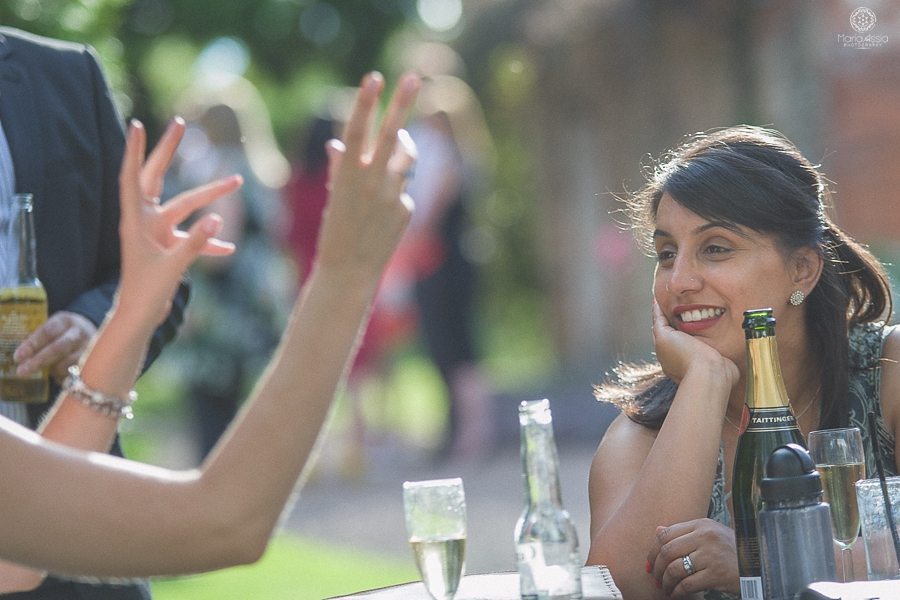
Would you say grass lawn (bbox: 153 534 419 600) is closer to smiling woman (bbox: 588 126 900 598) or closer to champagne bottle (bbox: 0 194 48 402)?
smiling woman (bbox: 588 126 900 598)

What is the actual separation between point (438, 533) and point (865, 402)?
145 centimetres

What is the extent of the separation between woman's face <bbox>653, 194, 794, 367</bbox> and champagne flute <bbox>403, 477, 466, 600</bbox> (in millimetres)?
1132

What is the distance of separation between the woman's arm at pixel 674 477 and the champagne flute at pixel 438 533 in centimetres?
68

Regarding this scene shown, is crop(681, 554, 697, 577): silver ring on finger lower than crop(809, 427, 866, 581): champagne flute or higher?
lower

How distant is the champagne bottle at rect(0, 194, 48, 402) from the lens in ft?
10.3

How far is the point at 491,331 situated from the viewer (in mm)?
27109

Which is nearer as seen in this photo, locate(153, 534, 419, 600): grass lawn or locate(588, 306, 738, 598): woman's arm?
locate(588, 306, 738, 598): woman's arm

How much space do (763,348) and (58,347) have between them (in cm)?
155

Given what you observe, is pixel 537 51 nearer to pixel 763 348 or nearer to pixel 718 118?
pixel 718 118

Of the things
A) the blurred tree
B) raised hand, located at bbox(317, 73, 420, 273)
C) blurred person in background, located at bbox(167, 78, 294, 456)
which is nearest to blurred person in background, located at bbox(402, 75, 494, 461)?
blurred person in background, located at bbox(167, 78, 294, 456)

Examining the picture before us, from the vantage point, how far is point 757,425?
2713mm

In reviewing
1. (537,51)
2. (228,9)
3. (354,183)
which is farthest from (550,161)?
(354,183)

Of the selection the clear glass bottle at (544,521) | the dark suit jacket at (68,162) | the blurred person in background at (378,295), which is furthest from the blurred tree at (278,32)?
the clear glass bottle at (544,521)

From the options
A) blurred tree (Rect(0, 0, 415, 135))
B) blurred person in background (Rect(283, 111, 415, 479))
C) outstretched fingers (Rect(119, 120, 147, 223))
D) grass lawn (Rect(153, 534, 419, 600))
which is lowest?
grass lawn (Rect(153, 534, 419, 600))
